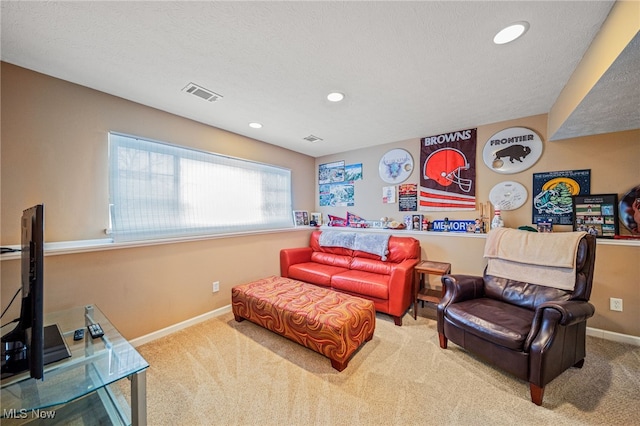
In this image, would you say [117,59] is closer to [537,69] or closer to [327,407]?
[327,407]

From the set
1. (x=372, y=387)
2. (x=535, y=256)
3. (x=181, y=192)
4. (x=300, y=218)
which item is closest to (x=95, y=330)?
(x=181, y=192)

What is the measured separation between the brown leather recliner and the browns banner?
1170 mm

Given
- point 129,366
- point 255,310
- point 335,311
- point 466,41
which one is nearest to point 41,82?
point 129,366

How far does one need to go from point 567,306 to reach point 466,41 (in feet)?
6.41

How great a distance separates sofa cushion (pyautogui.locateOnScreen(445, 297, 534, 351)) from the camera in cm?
167

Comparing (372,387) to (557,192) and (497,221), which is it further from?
(557,192)

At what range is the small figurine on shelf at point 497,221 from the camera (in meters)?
2.75

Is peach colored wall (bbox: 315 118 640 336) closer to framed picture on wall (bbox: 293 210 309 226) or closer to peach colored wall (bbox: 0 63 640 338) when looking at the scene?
peach colored wall (bbox: 0 63 640 338)

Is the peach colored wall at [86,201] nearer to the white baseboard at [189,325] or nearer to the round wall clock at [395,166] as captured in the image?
the white baseboard at [189,325]

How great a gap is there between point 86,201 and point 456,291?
3557mm

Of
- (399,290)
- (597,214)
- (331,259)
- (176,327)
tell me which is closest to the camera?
(597,214)

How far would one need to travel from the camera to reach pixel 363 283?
2.84 metres

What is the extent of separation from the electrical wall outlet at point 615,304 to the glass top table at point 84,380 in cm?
398

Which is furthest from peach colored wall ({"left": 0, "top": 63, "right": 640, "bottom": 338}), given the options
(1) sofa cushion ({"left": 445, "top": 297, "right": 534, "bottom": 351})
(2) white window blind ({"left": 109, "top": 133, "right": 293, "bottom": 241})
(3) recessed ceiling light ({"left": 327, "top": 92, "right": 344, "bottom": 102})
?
(3) recessed ceiling light ({"left": 327, "top": 92, "right": 344, "bottom": 102})
